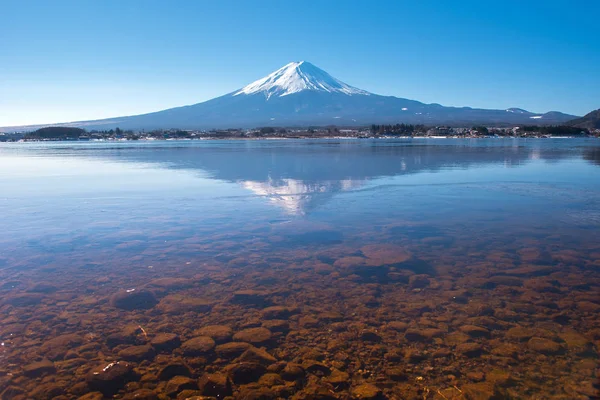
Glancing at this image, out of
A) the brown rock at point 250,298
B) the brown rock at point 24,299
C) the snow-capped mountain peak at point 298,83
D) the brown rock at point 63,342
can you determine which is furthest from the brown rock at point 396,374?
the snow-capped mountain peak at point 298,83

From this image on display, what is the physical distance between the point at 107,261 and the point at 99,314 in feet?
6.01

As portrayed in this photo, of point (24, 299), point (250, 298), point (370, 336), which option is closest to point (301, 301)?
point (250, 298)

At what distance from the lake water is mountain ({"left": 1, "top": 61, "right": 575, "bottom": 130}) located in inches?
4906

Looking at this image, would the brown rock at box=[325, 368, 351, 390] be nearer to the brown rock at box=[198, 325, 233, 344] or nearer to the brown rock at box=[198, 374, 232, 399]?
the brown rock at box=[198, 374, 232, 399]

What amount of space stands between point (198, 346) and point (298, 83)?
19212cm

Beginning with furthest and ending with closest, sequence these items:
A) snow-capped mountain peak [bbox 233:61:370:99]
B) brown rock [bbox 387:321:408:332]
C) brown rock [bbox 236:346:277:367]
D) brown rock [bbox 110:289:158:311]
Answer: snow-capped mountain peak [bbox 233:61:370:99] → brown rock [bbox 110:289:158:311] → brown rock [bbox 387:321:408:332] → brown rock [bbox 236:346:277:367]

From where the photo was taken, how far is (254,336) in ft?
13.0

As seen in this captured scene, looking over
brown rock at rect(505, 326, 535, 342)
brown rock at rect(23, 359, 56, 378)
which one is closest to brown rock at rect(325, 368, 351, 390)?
brown rock at rect(505, 326, 535, 342)

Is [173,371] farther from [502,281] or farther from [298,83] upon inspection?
[298,83]

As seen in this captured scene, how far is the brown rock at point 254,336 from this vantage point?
3.90 meters

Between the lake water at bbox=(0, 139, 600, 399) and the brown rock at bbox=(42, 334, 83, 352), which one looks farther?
Answer: the brown rock at bbox=(42, 334, 83, 352)

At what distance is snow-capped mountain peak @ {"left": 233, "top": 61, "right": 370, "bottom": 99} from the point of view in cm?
18225

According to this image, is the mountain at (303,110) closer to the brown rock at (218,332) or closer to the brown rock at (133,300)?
the brown rock at (133,300)

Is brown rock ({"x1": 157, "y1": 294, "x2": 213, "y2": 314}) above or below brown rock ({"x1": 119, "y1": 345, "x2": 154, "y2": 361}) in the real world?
above
